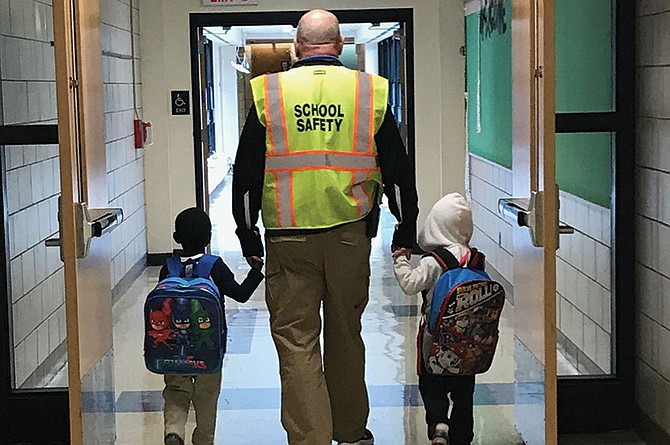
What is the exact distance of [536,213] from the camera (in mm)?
3359

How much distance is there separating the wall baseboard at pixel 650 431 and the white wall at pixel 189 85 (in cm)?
471

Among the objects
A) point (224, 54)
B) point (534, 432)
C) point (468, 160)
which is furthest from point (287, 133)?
point (224, 54)

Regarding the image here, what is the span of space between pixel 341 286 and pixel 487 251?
14.4 ft

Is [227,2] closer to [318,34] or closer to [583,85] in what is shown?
[583,85]

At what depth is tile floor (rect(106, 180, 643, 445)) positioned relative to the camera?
4309 mm

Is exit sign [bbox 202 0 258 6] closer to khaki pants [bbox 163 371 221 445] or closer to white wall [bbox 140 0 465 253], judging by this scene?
white wall [bbox 140 0 465 253]

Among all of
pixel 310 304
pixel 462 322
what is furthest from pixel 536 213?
pixel 310 304

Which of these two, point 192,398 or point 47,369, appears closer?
point 192,398

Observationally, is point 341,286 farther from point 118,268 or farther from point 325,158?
point 118,268

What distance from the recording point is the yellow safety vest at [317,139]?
359 cm

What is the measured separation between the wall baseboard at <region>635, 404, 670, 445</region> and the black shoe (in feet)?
5.73

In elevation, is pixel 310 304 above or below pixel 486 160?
below

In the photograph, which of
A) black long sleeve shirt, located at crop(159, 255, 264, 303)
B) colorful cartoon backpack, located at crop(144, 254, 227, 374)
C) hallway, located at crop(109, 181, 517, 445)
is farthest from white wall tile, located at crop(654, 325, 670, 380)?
colorful cartoon backpack, located at crop(144, 254, 227, 374)

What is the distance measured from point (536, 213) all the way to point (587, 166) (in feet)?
5.29
